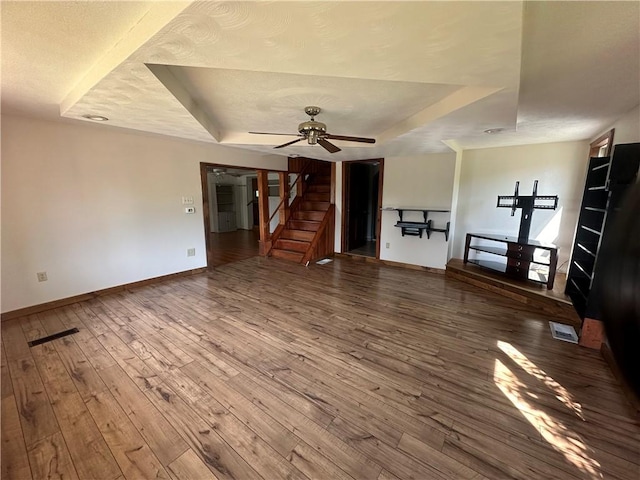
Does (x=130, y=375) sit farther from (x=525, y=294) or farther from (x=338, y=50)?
(x=525, y=294)

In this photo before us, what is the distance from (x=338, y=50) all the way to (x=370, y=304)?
286cm

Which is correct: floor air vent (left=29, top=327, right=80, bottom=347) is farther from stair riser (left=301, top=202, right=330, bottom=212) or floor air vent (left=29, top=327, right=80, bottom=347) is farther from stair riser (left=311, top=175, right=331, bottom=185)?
stair riser (left=311, top=175, right=331, bottom=185)

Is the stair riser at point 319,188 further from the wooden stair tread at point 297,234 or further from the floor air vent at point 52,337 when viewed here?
the floor air vent at point 52,337

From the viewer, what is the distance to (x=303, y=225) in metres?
6.19

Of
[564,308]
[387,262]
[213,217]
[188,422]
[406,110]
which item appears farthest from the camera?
[213,217]

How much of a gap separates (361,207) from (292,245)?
221 centimetres

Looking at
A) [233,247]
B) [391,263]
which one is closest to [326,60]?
[391,263]

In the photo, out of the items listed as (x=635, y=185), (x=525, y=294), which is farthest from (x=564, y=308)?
(x=635, y=185)

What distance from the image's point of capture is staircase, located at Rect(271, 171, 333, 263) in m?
5.66

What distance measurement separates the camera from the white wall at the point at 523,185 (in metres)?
3.92

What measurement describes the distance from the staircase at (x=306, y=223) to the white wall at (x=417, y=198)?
1.43 m

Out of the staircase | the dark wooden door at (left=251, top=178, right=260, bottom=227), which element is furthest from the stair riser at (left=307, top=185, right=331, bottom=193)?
the dark wooden door at (left=251, top=178, right=260, bottom=227)

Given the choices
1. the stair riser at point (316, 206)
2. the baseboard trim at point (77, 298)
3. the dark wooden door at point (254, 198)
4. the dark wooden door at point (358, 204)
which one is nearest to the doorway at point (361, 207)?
the dark wooden door at point (358, 204)

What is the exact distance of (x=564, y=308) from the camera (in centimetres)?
309
